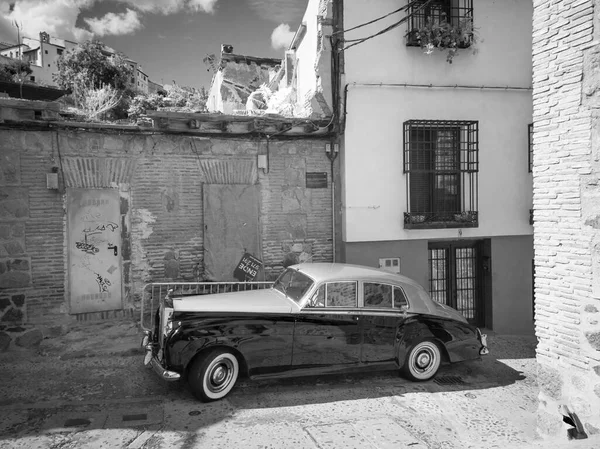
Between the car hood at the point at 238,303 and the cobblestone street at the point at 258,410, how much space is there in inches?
42.2

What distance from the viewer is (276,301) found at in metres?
6.05

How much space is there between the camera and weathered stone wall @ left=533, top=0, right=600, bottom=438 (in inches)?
175

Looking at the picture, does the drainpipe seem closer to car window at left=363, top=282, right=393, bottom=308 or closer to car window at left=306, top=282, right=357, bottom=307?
car window at left=363, top=282, right=393, bottom=308

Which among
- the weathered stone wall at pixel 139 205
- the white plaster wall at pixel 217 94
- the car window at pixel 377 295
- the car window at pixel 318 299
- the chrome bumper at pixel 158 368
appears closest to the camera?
the chrome bumper at pixel 158 368

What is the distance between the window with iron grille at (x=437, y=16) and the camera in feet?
29.7

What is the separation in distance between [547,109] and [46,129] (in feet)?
23.3

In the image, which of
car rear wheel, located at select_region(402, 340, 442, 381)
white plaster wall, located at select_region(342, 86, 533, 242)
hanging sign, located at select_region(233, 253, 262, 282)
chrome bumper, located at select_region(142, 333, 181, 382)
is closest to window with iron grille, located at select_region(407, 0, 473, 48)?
white plaster wall, located at select_region(342, 86, 533, 242)

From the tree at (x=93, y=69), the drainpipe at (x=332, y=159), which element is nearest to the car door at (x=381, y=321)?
the drainpipe at (x=332, y=159)

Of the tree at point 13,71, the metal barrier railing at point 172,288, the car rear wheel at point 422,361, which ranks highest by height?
the tree at point 13,71

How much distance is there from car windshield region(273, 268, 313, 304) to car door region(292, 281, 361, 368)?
212 millimetres

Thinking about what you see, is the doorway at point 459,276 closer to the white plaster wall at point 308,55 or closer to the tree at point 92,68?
the white plaster wall at point 308,55

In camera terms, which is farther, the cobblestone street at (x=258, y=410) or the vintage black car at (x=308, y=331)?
the vintage black car at (x=308, y=331)

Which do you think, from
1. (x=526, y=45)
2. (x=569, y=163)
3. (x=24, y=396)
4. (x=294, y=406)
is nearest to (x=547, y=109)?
(x=569, y=163)

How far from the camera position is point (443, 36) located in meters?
9.05
